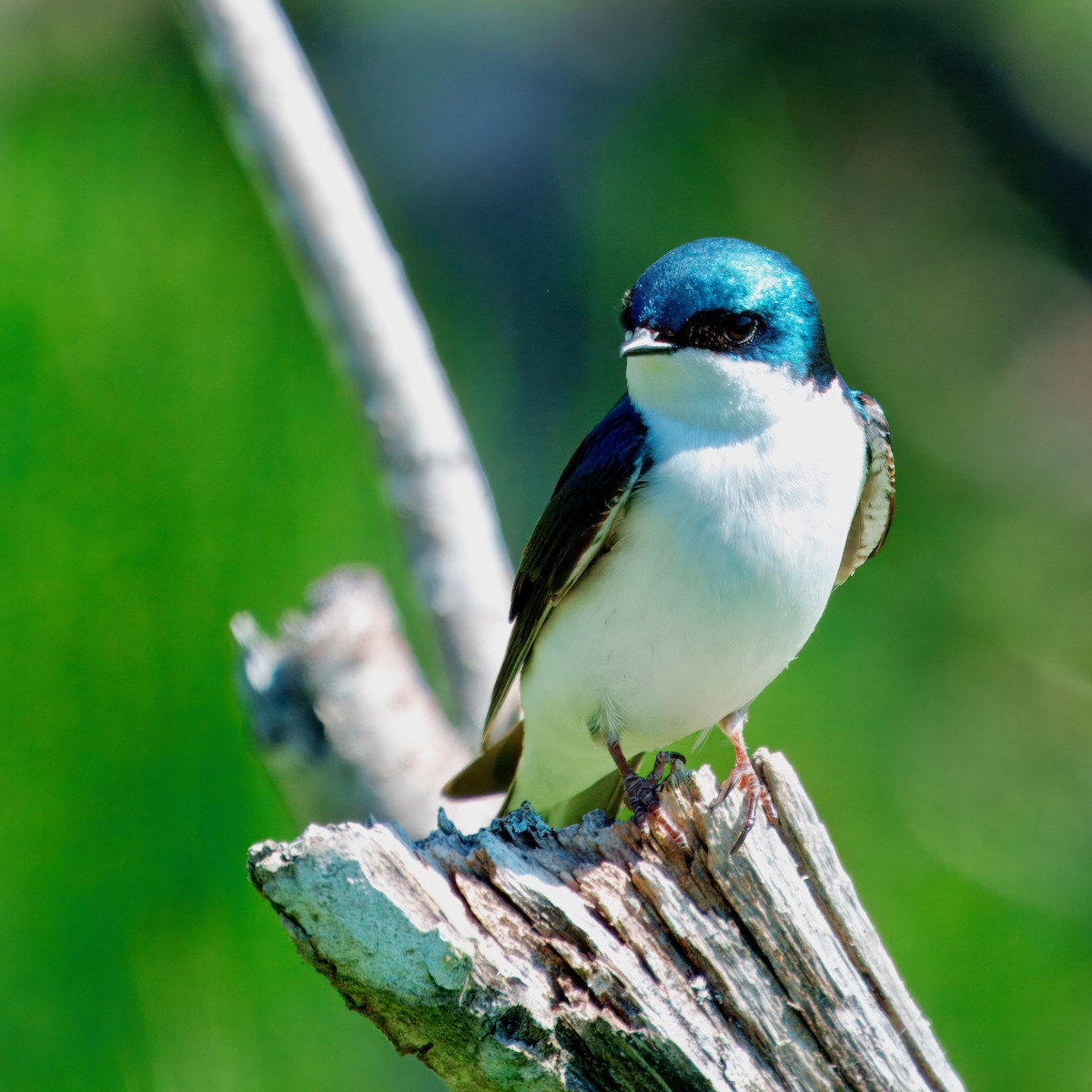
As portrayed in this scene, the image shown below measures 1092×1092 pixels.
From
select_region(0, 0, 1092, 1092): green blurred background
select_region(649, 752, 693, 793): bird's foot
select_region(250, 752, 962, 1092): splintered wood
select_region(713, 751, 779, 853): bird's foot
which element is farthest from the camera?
select_region(0, 0, 1092, 1092): green blurred background

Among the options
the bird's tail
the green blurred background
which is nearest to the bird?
the bird's tail

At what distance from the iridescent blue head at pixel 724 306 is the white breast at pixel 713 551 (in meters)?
0.03

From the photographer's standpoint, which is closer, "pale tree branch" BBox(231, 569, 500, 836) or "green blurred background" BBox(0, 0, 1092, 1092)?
"pale tree branch" BBox(231, 569, 500, 836)

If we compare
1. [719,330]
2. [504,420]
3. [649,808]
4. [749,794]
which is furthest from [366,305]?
[504,420]

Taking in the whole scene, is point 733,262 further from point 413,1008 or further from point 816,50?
point 816,50

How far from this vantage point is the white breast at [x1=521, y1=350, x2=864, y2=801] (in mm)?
1975

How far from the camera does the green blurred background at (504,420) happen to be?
9.22ft

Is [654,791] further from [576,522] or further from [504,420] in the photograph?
[504,420]

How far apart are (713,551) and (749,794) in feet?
1.35

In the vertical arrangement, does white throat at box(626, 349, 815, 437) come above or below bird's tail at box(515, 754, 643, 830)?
above

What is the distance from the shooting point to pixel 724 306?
79.4 inches

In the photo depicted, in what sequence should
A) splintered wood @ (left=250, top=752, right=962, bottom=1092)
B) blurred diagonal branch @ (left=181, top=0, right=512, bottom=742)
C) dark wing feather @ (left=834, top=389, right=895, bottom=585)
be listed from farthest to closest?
blurred diagonal branch @ (left=181, top=0, right=512, bottom=742) < dark wing feather @ (left=834, top=389, right=895, bottom=585) < splintered wood @ (left=250, top=752, right=962, bottom=1092)

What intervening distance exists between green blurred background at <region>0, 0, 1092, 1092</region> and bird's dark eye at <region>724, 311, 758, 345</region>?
1282 millimetres

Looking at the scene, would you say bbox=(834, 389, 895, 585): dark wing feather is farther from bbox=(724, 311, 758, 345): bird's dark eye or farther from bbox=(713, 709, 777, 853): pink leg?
bbox=(713, 709, 777, 853): pink leg
